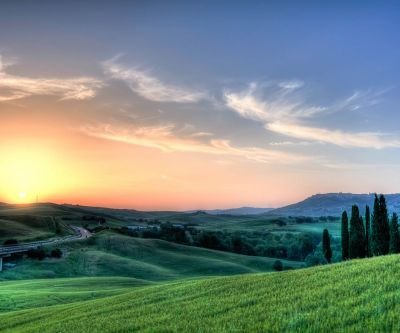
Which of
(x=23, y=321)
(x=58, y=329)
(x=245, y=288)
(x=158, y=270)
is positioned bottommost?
(x=158, y=270)

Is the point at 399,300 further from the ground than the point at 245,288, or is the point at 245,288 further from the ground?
the point at 399,300

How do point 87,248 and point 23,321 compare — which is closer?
point 23,321

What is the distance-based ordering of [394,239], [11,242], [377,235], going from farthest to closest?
[11,242] → [377,235] → [394,239]

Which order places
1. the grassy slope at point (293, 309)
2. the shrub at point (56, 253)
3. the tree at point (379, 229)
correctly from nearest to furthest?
the grassy slope at point (293, 309) → the tree at point (379, 229) → the shrub at point (56, 253)

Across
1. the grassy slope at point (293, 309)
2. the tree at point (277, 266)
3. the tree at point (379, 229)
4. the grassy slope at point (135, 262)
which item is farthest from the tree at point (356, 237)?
the grassy slope at point (293, 309)

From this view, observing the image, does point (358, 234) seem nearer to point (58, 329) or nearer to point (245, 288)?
point (245, 288)

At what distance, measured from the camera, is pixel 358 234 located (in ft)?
327

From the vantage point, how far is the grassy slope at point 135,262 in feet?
365

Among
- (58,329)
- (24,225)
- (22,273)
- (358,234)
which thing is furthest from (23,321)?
(24,225)

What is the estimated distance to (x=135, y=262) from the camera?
12775 cm

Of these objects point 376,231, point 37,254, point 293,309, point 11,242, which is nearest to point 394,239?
point 376,231

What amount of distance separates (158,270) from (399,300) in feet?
368

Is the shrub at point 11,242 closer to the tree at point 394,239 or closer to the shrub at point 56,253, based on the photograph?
the shrub at point 56,253

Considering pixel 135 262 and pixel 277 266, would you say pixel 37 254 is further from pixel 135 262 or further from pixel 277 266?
pixel 277 266
